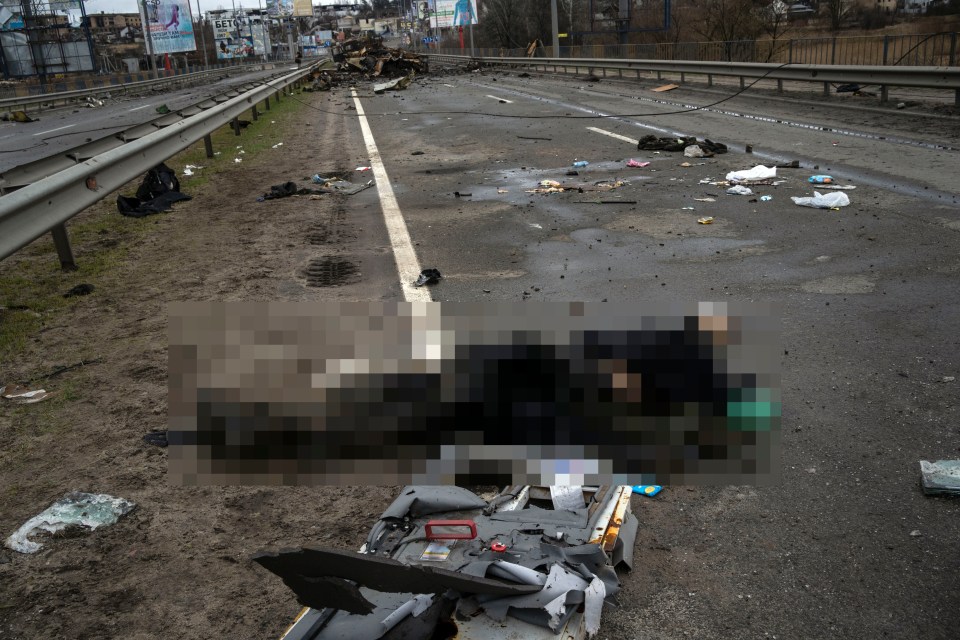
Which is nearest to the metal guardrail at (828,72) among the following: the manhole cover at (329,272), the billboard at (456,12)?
the manhole cover at (329,272)

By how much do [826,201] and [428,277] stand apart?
160 inches

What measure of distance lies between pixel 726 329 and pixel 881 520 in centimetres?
93

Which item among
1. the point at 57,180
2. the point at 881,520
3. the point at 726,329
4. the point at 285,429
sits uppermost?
the point at 57,180

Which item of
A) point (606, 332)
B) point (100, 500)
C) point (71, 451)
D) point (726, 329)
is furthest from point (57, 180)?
point (726, 329)

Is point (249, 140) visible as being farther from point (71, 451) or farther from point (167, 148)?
point (71, 451)

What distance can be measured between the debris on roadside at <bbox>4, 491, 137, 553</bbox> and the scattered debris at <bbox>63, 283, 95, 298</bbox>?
3.21 meters

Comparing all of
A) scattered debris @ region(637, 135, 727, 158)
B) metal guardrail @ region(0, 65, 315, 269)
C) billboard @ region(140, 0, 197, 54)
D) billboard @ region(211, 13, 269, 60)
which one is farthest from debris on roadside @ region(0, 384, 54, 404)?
billboard @ region(211, 13, 269, 60)

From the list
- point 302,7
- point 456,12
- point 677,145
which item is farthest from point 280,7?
point 677,145

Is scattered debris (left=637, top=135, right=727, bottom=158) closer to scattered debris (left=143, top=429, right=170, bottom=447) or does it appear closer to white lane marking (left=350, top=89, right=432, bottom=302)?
white lane marking (left=350, top=89, right=432, bottom=302)

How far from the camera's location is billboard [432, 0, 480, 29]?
7038 cm

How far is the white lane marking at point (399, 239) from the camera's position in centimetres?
558

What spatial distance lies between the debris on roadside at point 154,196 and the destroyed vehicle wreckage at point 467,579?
300 inches

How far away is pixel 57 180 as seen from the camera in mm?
5953

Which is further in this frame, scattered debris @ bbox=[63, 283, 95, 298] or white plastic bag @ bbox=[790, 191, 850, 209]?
white plastic bag @ bbox=[790, 191, 850, 209]
